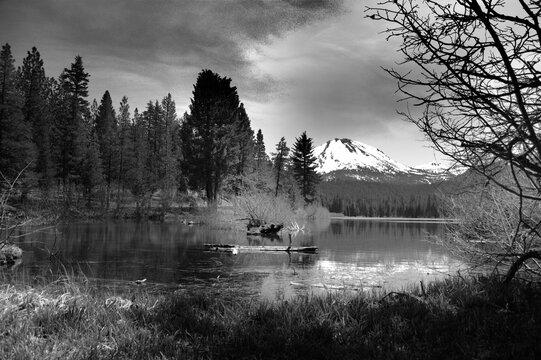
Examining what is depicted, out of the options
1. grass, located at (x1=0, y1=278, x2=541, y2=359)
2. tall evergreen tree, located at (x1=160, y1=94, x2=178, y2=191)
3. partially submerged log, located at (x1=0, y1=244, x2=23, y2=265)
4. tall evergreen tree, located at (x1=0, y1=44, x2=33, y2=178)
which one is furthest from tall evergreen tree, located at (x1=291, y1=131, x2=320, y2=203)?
grass, located at (x1=0, y1=278, x2=541, y2=359)

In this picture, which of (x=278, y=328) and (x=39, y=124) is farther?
(x=39, y=124)

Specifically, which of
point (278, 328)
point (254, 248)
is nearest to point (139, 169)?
point (254, 248)

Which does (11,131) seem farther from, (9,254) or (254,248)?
(254,248)

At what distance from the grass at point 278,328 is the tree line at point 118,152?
2997 cm

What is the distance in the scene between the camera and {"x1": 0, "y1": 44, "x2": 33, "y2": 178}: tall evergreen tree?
35.4 metres

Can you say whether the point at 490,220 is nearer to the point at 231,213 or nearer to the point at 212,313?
the point at 212,313

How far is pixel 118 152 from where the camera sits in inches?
2335

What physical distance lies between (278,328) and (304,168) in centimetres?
6698

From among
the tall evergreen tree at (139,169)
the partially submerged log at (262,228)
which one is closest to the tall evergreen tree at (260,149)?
the tall evergreen tree at (139,169)

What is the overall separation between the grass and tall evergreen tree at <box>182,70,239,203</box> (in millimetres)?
41350

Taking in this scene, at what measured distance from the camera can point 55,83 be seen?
74625 millimetres

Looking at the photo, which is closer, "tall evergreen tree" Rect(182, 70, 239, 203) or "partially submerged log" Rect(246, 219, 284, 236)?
"partially submerged log" Rect(246, 219, 284, 236)

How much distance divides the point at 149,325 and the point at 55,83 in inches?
3095

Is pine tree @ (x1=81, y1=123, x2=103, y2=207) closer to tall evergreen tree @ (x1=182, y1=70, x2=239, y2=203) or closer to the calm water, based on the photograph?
tall evergreen tree @ (x1=182, y1=70, x2=239, y2=203)
